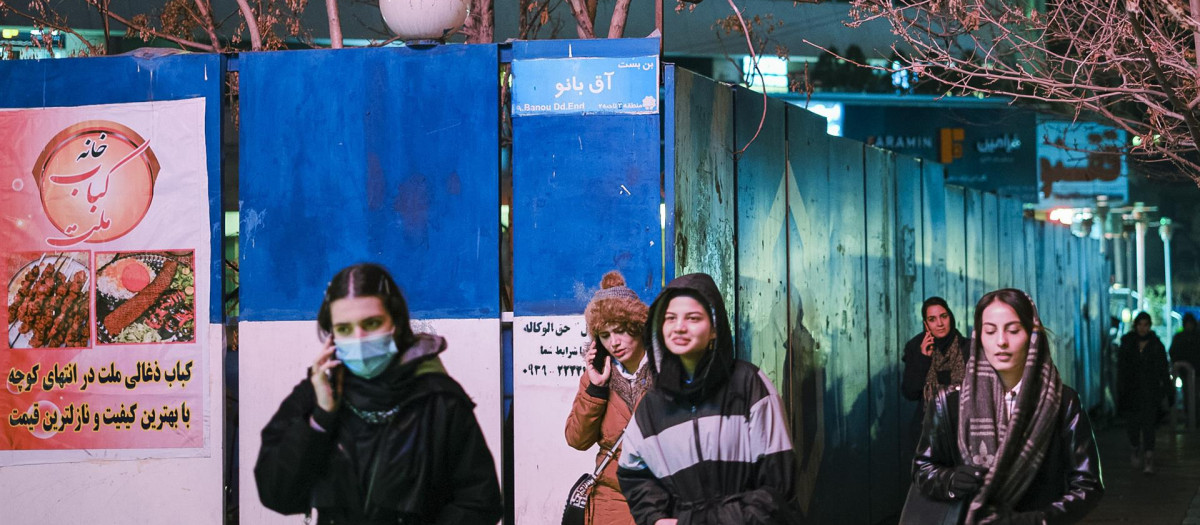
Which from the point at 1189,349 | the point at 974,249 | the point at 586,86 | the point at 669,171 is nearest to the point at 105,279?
the point at 586,86

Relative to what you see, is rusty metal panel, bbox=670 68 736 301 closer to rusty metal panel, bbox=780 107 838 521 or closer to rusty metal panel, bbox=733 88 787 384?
rusty metal panel, bbox=733 88 787 384

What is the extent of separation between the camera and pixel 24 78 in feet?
27.0

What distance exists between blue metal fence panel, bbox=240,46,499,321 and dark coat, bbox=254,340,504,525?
3743 mm

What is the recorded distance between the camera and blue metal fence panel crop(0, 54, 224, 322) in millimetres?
7977

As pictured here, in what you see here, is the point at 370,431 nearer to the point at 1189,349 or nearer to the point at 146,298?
the point at 146,298

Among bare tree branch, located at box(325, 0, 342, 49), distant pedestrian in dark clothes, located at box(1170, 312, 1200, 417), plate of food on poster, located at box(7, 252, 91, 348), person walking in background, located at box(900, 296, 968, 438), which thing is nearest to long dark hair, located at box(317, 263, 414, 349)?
plate of food on poster, located at box(7, 252, 91, 348)

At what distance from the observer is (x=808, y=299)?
9898 millimetres

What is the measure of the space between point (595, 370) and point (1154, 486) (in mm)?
9999

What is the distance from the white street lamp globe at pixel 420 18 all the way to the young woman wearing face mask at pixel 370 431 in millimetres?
4163

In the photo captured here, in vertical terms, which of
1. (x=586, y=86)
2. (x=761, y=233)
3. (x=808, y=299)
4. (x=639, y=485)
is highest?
(x=586, y=86)

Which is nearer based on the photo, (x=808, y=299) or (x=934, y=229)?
(x=808, y=299)

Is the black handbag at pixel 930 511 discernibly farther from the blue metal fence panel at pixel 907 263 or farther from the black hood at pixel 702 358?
the blue metal fence panel at pixel 907 263

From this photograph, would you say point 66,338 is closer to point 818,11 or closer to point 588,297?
point 588,297

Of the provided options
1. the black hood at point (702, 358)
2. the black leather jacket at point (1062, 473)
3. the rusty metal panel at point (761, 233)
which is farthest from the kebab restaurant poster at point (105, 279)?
the black leather jacket at point (1062, 473)
